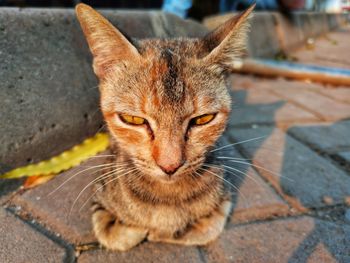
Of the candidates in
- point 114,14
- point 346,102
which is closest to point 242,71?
point 346,102

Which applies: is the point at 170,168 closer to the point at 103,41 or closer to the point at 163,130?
the point at 163,130

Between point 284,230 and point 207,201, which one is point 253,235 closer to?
point 284,230

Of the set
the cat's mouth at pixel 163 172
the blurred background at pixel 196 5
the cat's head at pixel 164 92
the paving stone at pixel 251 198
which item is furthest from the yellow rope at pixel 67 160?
the blurred background at pixel 196 5

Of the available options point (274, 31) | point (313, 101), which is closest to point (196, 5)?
point (274, 31)

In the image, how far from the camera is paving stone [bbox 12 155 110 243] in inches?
59.4

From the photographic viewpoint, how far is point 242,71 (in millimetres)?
4301

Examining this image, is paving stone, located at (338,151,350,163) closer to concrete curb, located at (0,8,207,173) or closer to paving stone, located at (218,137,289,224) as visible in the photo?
paving stone, located at (218,137,289,224)

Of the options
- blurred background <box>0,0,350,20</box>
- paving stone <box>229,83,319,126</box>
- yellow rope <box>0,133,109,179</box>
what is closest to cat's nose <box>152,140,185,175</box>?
yellow rope <box>0,133,109,179</box>

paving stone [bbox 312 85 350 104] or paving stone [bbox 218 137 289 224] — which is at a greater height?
paving stone [bbox 218 137 289 224]


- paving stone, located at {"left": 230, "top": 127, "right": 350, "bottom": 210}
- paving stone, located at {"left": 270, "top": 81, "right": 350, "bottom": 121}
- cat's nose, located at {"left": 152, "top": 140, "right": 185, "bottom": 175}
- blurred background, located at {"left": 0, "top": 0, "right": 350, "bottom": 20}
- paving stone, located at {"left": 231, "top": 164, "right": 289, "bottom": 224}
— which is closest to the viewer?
cat's nose, located at {"left": 152, "top": 140, "right": 185, "bottom": 175}

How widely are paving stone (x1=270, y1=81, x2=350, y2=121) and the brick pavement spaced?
428 mm

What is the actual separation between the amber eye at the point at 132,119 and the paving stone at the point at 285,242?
66 centimetres

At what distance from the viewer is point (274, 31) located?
5.60 meters

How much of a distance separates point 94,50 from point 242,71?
311 centimetres
